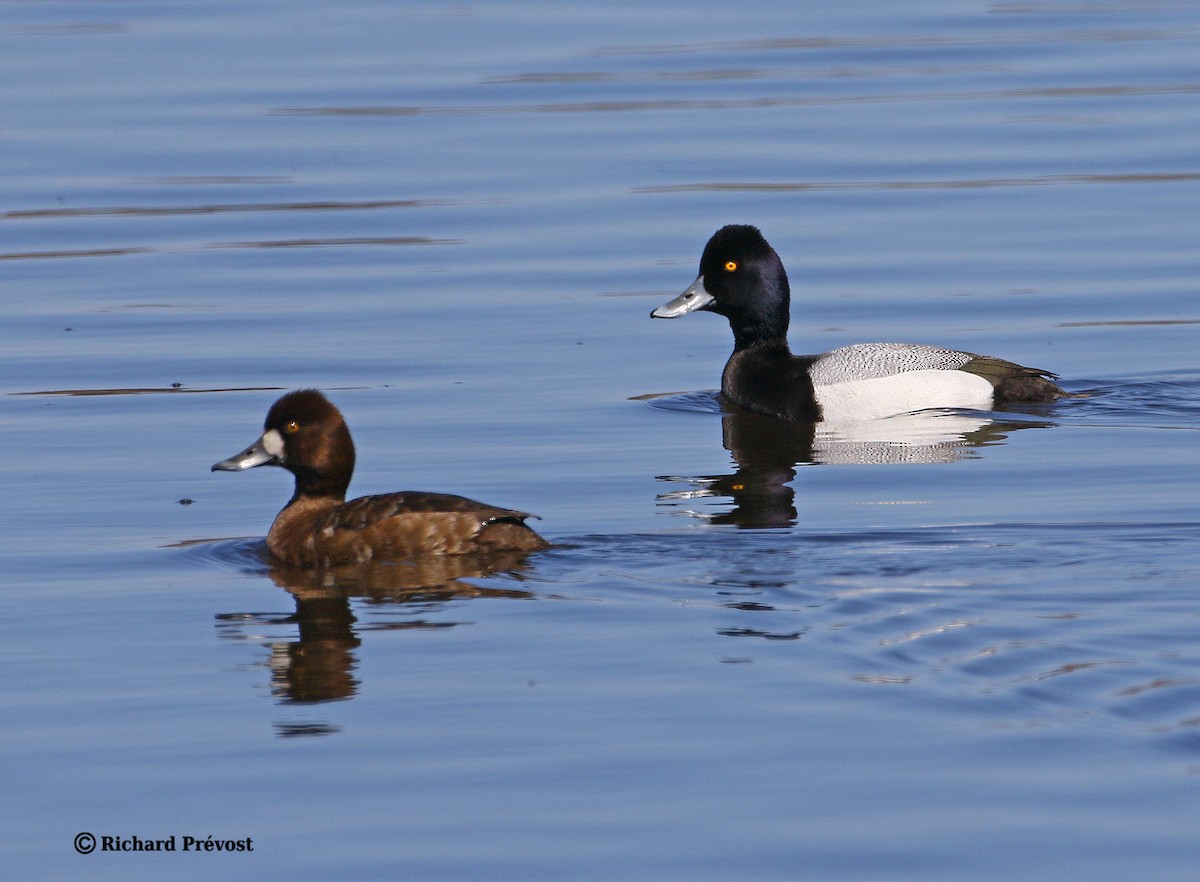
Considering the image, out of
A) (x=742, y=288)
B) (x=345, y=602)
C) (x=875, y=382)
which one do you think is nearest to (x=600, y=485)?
(x=345, y=602)

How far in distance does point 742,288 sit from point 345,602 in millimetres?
5937

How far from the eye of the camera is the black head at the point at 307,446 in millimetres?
8953

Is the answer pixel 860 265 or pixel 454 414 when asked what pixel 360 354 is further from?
pixel 860 265

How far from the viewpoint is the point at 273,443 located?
29.7 feet

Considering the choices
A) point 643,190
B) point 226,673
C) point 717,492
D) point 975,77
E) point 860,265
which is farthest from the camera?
point 975,77

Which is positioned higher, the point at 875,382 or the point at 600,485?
the point at 875,382

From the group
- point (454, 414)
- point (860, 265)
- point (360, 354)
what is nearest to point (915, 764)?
point (454, 414)

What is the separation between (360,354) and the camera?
13422mm

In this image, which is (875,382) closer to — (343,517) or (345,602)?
(343,517)

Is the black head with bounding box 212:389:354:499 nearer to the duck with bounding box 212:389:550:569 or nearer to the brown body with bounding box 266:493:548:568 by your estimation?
the duck with bounding box 212:389:550:569

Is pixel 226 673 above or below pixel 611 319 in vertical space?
below

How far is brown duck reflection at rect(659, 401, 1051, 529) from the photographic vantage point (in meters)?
9.87

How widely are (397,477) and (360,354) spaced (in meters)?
3.23

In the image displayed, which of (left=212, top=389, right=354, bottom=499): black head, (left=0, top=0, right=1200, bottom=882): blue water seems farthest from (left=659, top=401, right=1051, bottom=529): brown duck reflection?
(left=212, top=389, right=354, bottom=499): black head
